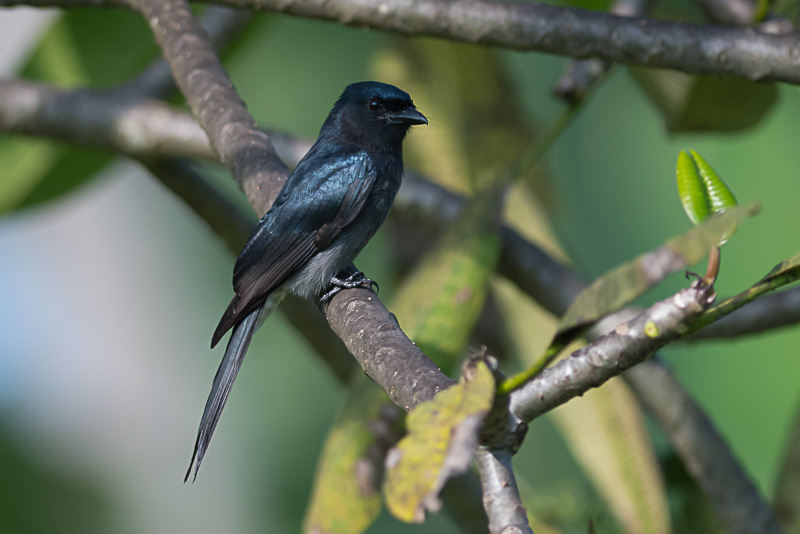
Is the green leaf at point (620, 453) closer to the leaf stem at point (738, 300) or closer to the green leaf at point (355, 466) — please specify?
the green leaf at point (355, 466)

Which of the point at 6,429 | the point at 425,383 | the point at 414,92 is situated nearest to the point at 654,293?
the point at 414,92

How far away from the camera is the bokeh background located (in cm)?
475

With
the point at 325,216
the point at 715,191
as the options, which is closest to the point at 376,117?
the point at 325,216

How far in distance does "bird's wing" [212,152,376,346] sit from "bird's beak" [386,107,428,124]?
0.21 metres

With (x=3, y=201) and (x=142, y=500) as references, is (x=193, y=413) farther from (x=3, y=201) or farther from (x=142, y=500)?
(x=3, y=201)

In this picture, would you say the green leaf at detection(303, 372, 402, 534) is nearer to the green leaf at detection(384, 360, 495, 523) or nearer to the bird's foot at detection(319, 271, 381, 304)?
the bird's foot at detection(319, 271, 381, 304)

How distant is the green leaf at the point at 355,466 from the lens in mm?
2143

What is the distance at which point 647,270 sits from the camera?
1.27 meters

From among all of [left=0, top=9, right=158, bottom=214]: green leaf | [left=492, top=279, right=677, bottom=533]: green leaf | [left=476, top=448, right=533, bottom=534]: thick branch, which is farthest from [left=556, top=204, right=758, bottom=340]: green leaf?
[left=0, top=9, right=158, bottom=214]: green leaf

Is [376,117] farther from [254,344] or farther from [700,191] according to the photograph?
[254,344]

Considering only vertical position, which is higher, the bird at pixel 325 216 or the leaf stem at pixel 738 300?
the bird at pixel 325 216

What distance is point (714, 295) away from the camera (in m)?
1.19

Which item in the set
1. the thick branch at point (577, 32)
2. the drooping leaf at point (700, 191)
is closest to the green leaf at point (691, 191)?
the drooping leaf at point (700, 191)

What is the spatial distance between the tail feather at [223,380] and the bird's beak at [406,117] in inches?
34.5
